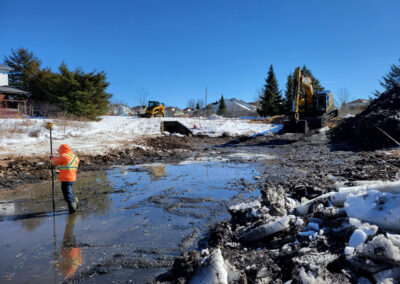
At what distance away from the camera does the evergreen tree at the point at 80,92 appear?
24.4 m

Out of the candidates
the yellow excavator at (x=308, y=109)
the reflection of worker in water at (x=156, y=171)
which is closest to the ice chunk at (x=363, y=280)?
the reflection of worker in water at (x=156, y=171)

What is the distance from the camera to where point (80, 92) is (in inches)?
947

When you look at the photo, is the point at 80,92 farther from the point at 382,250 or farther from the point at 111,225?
the point at 382,250

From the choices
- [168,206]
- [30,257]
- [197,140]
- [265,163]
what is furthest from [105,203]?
[197,140]

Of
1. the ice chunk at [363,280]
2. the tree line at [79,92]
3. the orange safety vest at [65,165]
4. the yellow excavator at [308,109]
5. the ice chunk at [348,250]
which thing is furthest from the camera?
the tree line at [79,92]

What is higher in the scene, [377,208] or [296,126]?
[296,126]

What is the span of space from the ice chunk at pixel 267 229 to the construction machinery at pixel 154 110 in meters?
26.8

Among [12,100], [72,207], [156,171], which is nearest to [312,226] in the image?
[72,207]

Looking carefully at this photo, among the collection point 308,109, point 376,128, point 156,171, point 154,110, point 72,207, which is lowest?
point 72,207

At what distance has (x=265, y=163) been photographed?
400 inches

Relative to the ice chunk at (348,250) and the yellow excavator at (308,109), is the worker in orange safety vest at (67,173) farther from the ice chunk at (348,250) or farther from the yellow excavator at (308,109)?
the yellow excavator at (308,109)

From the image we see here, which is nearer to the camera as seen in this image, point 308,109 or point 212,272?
point 212,272

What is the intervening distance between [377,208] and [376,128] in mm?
11508

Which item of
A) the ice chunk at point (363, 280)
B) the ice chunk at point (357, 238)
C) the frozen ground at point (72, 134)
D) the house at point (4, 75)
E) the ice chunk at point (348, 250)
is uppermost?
the house at point (4, 75)
